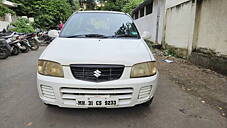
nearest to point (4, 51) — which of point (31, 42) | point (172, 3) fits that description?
point (31, 42)

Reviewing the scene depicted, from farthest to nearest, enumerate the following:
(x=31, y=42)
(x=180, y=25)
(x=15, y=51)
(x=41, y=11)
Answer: (x=41, y=11)
(x=31, y=42)
(x=15, y=51)
(x=180, y=25)

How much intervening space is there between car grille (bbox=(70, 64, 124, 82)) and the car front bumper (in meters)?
0.06

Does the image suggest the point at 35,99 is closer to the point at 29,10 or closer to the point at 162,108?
the point at 162,108

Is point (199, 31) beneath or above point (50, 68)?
above

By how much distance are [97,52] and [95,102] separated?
66cm

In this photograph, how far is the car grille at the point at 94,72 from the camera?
7.00 ft

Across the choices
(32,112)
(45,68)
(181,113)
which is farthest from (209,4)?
(32,112)

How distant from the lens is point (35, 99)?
3088 millimetres

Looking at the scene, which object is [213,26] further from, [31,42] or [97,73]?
[31,42]

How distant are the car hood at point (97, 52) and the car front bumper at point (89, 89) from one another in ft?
0.82

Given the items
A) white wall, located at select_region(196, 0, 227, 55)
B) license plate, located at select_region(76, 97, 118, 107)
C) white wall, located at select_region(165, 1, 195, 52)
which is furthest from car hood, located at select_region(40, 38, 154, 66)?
white wall, located at select_region(165, 1, 195, 52)

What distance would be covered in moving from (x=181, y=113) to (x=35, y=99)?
2533 mm

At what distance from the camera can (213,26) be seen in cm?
517

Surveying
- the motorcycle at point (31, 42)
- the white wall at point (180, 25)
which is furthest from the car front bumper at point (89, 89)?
the motorcycle at point (31, 42)
